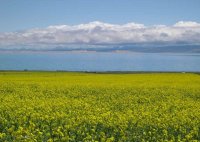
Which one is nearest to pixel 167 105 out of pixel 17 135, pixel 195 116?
pixel 195 116

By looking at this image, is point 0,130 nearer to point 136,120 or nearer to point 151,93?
point 136,120

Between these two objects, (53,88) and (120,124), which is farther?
(53,88)

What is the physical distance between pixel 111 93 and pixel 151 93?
304 cm

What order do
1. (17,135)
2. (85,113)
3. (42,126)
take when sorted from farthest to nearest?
(85,113) < (42,126) < (17,135)

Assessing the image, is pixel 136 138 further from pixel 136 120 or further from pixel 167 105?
pixel 167 105

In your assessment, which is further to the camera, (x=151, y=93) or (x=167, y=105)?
(x=151, y=93)

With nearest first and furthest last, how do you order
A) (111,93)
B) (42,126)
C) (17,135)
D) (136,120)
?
(17,135)
(42,126)
(136,120)
(111,93)

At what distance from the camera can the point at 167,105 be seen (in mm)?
25641

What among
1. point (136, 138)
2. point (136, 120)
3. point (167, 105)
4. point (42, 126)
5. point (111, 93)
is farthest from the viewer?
point (111, 93)

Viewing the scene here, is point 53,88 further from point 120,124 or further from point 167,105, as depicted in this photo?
point 120,124

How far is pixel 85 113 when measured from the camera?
65.2ft

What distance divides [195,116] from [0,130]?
8486 millimetres

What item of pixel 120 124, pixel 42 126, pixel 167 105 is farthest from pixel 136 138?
pixel 167 105

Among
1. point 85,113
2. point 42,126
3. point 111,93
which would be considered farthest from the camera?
point 111,93
